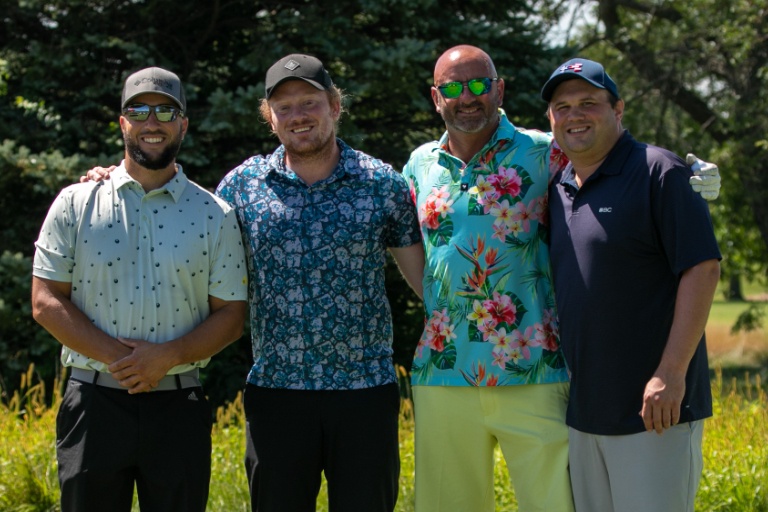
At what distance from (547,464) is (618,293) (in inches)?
31.1

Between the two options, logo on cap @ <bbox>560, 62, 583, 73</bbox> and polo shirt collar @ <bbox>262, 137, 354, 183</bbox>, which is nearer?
logo on cap @ <bbox>560, 62, 583, 73</bbox>

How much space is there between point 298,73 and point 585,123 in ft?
3.98

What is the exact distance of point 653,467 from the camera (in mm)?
3463

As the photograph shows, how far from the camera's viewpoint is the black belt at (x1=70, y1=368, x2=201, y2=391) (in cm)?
374

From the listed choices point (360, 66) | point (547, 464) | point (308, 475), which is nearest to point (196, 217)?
point (308, 475)

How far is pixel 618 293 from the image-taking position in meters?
3.50

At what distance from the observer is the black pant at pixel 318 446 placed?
12.9 feet

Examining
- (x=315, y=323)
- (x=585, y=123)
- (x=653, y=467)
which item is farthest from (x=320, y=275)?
(x=653, y=467)

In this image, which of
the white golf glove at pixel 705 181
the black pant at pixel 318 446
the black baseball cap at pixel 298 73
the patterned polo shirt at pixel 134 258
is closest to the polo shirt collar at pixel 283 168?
the black baseball cap at pixel 298 73

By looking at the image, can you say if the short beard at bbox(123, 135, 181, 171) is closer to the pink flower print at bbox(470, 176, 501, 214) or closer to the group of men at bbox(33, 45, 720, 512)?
the group of men at bbox(33, 45, 720, 512)

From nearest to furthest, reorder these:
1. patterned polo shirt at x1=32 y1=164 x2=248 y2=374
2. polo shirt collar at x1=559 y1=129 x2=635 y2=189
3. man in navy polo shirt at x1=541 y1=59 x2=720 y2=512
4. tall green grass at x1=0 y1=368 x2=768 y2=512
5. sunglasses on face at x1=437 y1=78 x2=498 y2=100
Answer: man in navy polo shirt at x1=541 y1=59 x2=720 y2=512 < polo shirt collar at x1=559 y1=129 x2=635 y2=189 < patterned polo shirt at x1=32 y1=164 x2=248 y2=374 < sunglasses on face at x1=437 y1=78 x2=498 y2=100 < tall green grass at x1=0 y1=368 x2=768 y2=512

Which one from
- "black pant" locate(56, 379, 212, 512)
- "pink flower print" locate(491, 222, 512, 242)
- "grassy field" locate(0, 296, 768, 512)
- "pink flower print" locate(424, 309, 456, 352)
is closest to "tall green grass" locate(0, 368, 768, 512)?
"grassy field" locate(0, 296, 768, 512)

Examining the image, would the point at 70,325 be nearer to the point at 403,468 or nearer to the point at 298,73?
the point at 298,73

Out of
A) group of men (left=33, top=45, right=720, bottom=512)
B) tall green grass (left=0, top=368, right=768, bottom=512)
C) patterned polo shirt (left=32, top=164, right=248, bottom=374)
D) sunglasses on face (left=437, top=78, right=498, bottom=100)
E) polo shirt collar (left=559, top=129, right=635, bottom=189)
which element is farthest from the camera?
tall green grass (left=0, top=368, right=768, bottom=512)
